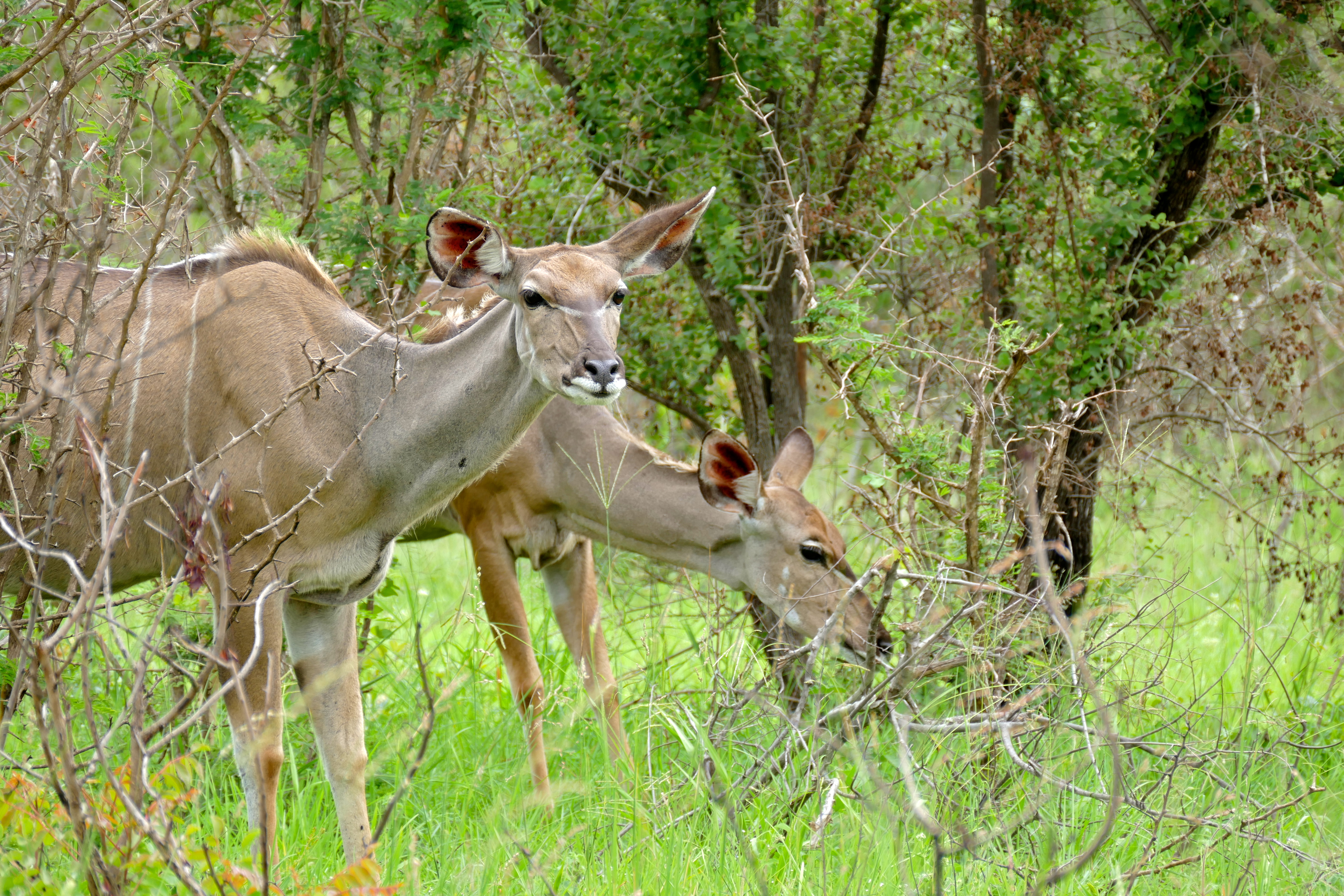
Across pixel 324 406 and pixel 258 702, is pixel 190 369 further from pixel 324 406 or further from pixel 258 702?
pixel 258 702

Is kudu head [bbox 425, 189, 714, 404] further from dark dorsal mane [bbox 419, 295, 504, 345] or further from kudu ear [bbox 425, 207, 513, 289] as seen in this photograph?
dark dorsal mane [bbox 419, 295, 504, 345]

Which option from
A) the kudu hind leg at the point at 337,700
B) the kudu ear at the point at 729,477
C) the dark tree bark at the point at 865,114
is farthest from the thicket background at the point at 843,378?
the kudu ear at the point at 729,477

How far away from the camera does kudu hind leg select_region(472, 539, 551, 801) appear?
5.08 m

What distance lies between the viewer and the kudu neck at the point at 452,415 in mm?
4012

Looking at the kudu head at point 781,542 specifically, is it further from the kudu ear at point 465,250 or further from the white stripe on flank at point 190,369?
Answer: the white stripe on flank at point 190,369

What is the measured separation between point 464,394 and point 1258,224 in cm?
332

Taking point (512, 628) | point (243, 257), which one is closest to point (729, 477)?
point (512, 628)

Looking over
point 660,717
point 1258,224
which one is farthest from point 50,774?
point 1258,224

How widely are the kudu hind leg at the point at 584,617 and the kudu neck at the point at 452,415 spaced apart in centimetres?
121

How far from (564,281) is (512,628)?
183 cm

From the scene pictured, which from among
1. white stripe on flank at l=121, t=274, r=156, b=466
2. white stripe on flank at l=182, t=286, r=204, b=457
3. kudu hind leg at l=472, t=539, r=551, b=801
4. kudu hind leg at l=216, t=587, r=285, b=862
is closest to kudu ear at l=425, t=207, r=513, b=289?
white stripe on flank at l=182, t=286, r=204, b=457

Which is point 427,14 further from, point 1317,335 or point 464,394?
point 1317,335

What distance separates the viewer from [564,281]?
3982 mm

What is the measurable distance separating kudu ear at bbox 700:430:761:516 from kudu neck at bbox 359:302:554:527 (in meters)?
1.27
